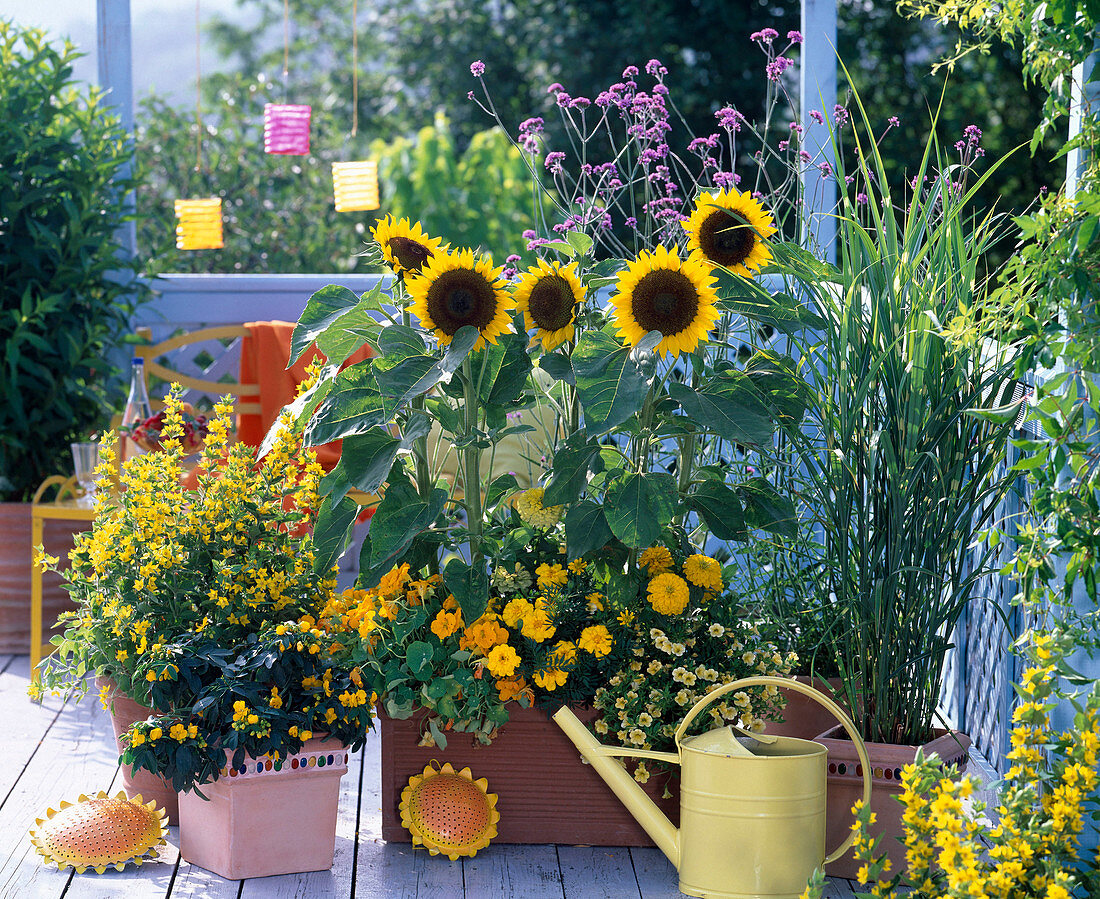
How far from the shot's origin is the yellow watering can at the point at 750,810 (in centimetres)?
186

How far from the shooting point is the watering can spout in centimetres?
197

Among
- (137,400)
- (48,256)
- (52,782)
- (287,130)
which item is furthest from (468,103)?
(52,782)

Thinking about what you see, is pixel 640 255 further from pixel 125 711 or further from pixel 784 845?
pixel 125 711

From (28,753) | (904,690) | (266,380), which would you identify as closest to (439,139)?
(266,380)

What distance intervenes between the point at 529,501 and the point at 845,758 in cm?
69

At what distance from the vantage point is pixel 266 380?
138 inches

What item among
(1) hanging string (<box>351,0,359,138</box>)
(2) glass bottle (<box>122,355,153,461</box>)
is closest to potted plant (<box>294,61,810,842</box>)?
(2) glass bottle (<box>122,355,153,461</box>)

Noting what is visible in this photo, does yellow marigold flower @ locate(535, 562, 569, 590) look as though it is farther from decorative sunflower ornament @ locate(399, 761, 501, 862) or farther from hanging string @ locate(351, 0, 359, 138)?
hanging string @ locate(351, 0, 359, 138)

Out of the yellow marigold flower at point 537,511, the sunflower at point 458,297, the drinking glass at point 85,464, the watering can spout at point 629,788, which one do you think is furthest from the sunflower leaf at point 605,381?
the drinking glass at point 85,464

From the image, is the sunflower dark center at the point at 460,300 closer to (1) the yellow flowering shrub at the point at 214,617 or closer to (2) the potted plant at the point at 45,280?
(1) the yellow flowering shrub at the point at 214,617

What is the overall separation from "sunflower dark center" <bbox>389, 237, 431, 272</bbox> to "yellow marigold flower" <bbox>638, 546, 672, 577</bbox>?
641mm

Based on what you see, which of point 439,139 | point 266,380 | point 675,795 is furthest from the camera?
point 439,139

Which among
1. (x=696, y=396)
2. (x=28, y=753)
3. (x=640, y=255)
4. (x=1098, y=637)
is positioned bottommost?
(x=28, y=753)

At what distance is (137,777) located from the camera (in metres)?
2.27
